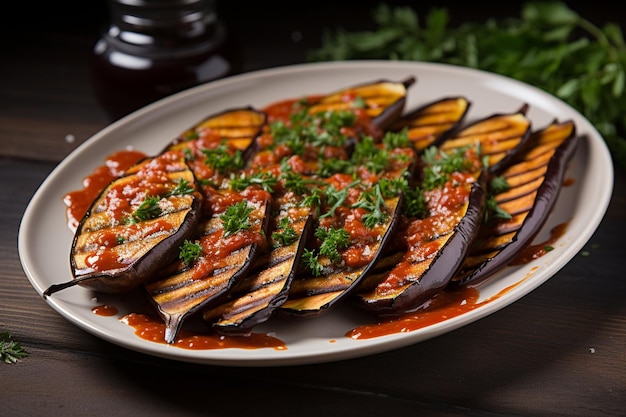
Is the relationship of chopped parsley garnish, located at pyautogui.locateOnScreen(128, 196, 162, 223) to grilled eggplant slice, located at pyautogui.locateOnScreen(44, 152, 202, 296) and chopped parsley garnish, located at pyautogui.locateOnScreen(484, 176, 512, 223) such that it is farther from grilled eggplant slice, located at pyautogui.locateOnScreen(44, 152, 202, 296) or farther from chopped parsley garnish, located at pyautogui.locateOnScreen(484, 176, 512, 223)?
chopped parsley garnish, located at pyautogui.locateOnScreen(484, 176, 512, 223)

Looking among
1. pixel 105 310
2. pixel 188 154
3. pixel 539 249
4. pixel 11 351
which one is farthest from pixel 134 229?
pixel 539 249

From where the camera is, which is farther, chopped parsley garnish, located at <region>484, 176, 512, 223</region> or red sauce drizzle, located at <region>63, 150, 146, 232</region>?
red sauce drizzle, located at <region>63, 150, 146, 232</region>

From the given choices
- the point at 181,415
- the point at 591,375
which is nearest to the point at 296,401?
the point at 181,415

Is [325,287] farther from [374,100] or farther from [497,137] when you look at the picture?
[374,100]

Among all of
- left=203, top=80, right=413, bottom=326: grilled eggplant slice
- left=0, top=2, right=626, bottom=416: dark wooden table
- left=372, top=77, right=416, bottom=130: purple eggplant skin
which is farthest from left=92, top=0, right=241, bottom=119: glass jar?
left=0, top=2, right=626, bottom=416: dark wooden table

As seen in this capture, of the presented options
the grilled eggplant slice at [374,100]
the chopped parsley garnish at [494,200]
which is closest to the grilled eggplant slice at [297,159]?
the grilled eggplant slice at [374,100]

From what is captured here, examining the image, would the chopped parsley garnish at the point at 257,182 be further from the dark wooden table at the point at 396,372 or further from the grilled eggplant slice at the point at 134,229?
the dark wooden table at the point at 396,372
